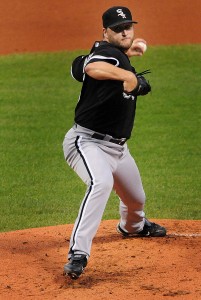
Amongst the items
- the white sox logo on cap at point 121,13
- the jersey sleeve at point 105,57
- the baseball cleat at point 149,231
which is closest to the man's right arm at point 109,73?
the jersey sleeve at point 105,57

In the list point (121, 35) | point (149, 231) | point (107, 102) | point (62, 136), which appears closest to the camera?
point (107, 102)

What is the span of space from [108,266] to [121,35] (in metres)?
1.82

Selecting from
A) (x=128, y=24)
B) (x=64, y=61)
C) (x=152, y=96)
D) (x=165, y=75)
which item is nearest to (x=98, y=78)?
(x=128, y=24)

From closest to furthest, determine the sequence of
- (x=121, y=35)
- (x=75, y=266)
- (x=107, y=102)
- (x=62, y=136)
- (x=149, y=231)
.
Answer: (x=75, y=266) → (x=107, y=102) → (x=121, y=35) → (x=149, y=231) → (x=62, y=136)

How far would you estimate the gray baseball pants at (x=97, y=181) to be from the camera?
7129 millimetres

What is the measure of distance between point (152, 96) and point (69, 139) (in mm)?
7744

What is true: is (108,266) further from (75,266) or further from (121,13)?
(121,13)

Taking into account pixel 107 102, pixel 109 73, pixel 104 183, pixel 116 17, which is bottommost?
pixel 104 183

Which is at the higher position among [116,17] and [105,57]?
[116,17]

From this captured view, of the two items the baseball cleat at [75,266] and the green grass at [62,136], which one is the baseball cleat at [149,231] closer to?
the green grass at [62,136]

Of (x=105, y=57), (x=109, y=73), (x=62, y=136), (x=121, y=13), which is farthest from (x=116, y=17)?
(x=62, y=136)

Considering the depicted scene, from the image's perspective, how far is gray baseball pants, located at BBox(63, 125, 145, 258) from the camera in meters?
7.13

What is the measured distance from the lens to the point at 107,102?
733cm

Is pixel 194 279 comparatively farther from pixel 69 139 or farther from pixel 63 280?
pixel 69 139
